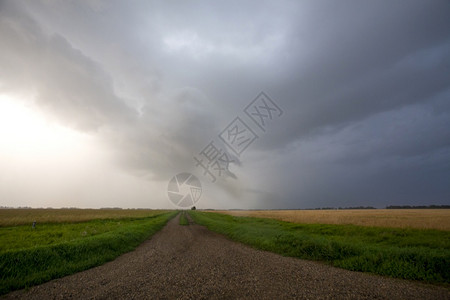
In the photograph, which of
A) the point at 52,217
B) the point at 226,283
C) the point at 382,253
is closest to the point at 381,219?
the point at 382,253

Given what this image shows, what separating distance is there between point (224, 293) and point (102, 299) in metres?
3.60

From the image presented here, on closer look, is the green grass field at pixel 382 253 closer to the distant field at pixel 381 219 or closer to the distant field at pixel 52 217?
the distant field at pixel 381 219

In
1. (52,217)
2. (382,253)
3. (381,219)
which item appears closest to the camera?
(382,253)

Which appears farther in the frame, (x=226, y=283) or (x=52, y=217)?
(x=52, y=217)

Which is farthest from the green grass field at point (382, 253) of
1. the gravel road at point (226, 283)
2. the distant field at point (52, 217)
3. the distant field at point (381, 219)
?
the distant field at point (52, 217)

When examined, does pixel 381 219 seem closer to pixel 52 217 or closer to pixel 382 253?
pixel 382 253

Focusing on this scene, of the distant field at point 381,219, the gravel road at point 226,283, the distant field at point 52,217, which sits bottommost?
the gravel road at point 226,283

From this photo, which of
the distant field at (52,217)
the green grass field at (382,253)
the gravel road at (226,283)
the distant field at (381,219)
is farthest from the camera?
the distant field at (52,217)

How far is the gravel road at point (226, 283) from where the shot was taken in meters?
6.39

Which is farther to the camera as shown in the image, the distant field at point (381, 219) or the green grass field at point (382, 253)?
the distant field at point (381, 219)

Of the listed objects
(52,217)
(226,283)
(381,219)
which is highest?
(52,217)

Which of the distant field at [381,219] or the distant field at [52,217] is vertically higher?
the distant field at [52,217]

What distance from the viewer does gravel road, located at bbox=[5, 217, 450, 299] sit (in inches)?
252

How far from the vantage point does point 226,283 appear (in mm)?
7328
